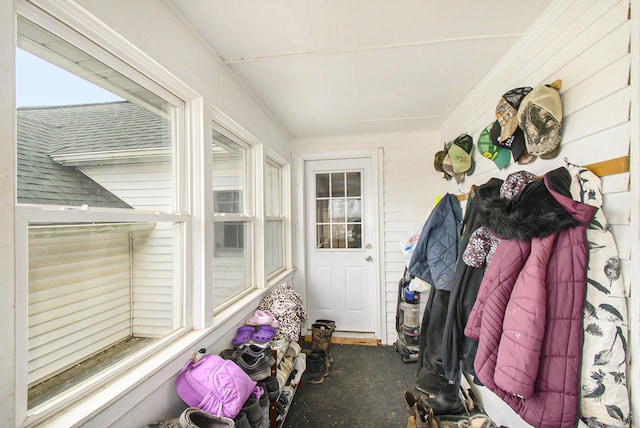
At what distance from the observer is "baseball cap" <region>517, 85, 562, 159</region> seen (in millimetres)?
1050

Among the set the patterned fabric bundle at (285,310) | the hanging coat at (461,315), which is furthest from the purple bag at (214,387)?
the hanging coat at (461,315)

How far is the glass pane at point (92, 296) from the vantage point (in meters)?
0.77

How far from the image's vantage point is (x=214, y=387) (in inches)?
41.9

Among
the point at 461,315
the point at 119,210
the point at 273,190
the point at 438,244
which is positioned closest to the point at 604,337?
the point at 461,315

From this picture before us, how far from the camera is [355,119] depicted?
252cm

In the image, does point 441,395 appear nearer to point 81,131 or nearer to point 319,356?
point 319,356

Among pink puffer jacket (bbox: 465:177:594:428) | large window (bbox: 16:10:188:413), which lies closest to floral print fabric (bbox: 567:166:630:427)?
pink puffer jacket (bbox: 465:177:594:428)

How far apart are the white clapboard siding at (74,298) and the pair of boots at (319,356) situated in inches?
65.3

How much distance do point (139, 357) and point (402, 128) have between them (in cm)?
288

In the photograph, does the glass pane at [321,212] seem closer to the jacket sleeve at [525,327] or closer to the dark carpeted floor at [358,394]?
the dark carpeted floor at [358,394]

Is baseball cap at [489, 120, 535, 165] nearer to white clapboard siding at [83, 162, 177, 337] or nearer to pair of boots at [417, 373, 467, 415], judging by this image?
pair of boots at [417, 373, 467, 415]

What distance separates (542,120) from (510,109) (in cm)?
20

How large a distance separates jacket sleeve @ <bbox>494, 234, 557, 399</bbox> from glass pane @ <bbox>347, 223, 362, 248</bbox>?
6.87 ft

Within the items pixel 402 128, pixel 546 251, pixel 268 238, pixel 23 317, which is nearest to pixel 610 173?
pixel 546 251
